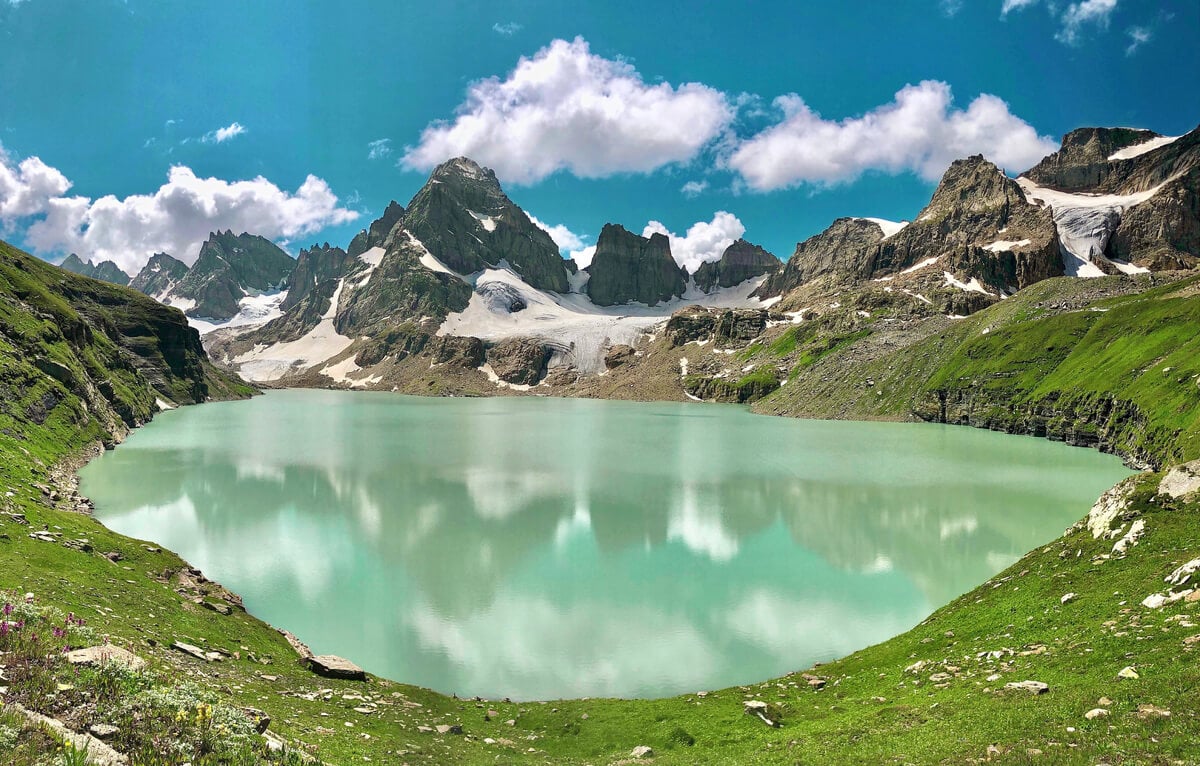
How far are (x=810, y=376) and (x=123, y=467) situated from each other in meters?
145

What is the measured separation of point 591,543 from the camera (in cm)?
3688

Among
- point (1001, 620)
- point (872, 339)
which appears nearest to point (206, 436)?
point (1001, 620)

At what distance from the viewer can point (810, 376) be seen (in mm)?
158750

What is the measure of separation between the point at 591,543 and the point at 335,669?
19.3 meters

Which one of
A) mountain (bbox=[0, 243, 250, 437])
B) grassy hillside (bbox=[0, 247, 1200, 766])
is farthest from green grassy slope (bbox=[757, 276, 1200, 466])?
mountain (bbox=[0, 243, 250, 437])

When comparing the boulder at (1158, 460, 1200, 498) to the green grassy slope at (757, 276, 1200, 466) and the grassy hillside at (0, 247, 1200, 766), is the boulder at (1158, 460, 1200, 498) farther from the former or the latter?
the green grassy slope at (757, 276, 1200, 466)

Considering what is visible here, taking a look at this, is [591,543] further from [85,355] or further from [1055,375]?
[85,355]

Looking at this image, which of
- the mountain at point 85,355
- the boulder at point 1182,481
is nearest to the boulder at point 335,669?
the boulder at point 1182,481

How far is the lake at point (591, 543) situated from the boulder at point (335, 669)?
1972 millimetres

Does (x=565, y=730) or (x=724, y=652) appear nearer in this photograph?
(x=565, y=730)

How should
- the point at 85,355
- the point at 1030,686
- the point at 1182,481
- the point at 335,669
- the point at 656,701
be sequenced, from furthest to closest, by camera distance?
the point at 85,355
the point at 1182,481
the point at 335,669
the point at 656,701
the point at 1030,686

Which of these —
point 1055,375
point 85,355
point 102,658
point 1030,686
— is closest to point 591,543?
point 1030,686

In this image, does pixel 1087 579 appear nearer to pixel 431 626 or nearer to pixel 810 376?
pixel 431 626

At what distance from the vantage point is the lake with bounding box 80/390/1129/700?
76.3 ft
